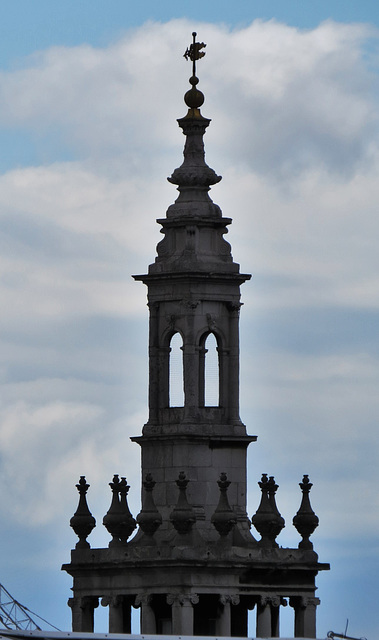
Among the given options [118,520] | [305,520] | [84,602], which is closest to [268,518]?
[305,520]

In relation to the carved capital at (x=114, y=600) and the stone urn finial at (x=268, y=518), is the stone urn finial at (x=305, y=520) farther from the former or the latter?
the carved capital at (x=114, y=600)

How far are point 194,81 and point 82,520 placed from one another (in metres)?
14.9

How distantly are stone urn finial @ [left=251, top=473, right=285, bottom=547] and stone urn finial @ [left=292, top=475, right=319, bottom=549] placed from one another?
102 cm

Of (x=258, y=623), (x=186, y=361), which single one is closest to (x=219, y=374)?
(x=186, y=361)

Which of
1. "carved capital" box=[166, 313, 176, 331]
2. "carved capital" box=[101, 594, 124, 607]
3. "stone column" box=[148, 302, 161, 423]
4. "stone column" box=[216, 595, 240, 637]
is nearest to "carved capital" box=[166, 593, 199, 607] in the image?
"stone column" box=[216, 595, 240, 637]

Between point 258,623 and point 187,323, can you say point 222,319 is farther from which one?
point 258,623

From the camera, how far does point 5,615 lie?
10331 centimetres

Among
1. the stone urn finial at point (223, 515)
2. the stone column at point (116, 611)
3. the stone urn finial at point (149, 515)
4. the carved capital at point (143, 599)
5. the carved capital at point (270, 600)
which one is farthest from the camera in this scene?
the stone column at point (116, 611)

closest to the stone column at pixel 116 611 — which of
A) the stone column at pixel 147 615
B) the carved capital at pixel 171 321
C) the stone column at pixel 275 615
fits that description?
the stone column at pixel 147 615

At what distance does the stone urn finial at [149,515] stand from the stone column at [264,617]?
405 cm

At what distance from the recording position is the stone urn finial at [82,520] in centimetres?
10500

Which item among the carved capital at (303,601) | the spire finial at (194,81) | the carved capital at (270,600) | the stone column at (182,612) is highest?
the spire finial at (194,81)

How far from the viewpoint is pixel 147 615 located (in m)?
102

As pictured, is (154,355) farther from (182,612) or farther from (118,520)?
(182,612)
